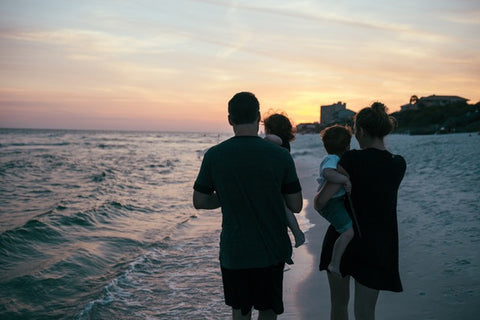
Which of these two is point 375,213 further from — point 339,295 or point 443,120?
→ point 443,120

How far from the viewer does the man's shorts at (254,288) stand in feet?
8.28

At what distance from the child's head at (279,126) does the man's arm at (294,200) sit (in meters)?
0.81

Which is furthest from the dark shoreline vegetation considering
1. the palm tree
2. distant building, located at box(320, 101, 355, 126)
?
the palm tree

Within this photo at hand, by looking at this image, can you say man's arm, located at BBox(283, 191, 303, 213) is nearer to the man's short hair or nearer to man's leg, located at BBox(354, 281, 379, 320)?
the man's short hair

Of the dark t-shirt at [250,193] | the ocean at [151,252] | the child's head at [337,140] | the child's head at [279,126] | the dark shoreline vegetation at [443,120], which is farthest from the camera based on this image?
the dark shoreline vegetation at [443,120]

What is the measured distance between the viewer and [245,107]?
2467mm

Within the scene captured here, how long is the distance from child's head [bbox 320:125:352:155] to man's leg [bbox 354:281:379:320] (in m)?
0.94

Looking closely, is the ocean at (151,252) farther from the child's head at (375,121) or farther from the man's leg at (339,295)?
the child's head at (375,121)

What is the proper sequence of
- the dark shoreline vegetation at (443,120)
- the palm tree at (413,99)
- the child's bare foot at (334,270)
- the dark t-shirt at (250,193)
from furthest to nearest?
the palm tree at (413,99) → the dark shoreline vegetation at (443,120) → the child's bare foot at (334,270) → the dark t-shirt at (250,193)

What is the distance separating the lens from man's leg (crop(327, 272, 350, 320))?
2746 millimetres

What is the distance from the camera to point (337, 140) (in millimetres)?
2867

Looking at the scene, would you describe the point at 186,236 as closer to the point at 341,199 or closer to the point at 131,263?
the point at 131,263

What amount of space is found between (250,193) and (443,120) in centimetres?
6950

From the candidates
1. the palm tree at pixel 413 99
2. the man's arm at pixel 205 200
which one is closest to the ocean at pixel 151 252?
the man's arm at pixel 205 200
